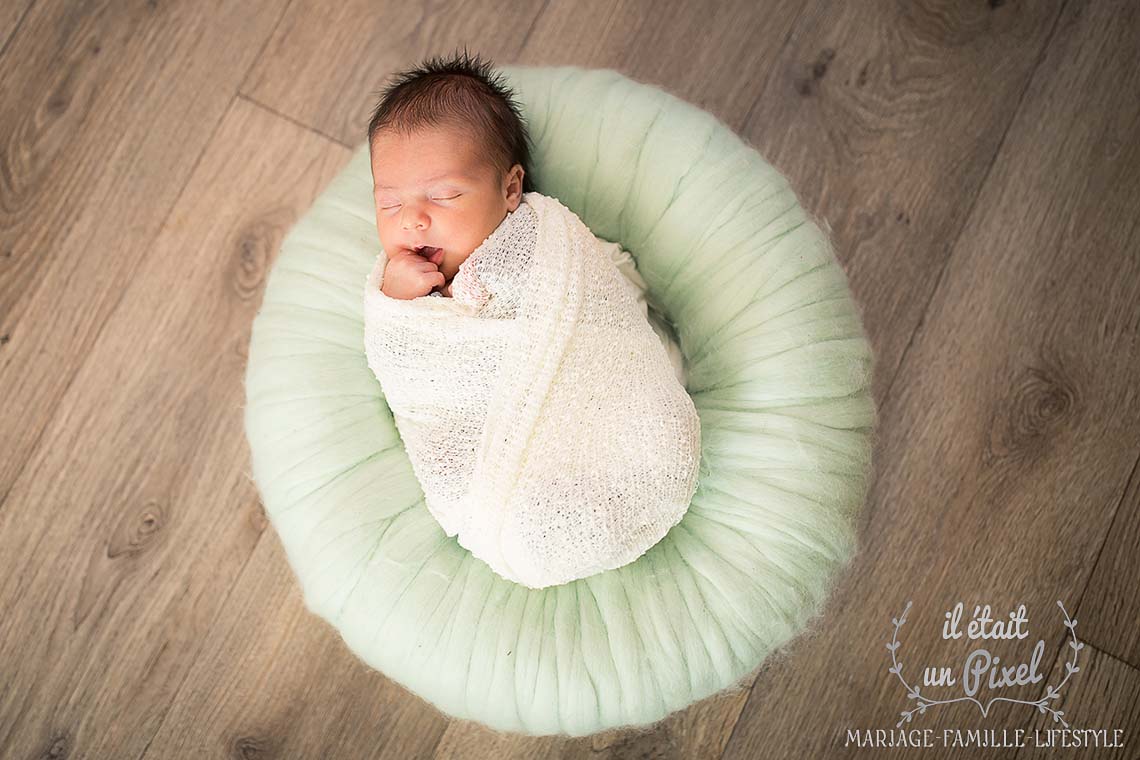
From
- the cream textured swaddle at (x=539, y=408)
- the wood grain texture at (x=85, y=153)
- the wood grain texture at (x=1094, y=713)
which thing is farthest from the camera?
the wood grain texture at (x=85, y=153)

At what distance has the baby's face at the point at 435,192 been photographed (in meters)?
0.88

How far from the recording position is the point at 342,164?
1245 mm

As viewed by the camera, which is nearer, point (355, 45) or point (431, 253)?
point (431, 253)

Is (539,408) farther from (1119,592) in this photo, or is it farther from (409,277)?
(1119,592)

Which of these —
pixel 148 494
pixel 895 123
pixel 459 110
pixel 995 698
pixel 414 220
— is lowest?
pixel 148 494

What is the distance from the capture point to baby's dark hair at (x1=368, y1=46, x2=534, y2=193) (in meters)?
0.89

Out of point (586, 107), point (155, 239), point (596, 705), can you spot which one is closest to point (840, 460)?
point (596, 705)

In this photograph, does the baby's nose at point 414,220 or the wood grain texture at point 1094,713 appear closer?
the baby's nose at point 414,220

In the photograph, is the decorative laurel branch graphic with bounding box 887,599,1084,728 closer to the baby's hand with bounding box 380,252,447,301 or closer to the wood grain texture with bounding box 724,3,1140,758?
the wood grain texture with bounding box 724,3,1140,758

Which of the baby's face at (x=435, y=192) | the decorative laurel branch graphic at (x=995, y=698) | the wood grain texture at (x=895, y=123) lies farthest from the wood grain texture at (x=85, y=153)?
the decorative laurel branch graphic at (x=995, y=698)

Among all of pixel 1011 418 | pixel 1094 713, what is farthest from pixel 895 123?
pixel 1094 713

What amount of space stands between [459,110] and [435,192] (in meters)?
0.09

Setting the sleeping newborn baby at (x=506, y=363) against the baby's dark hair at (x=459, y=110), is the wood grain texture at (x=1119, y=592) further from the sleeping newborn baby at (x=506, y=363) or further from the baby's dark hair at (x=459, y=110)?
the baby's dark hair at (x=459, y=110)

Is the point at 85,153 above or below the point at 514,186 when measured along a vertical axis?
below
